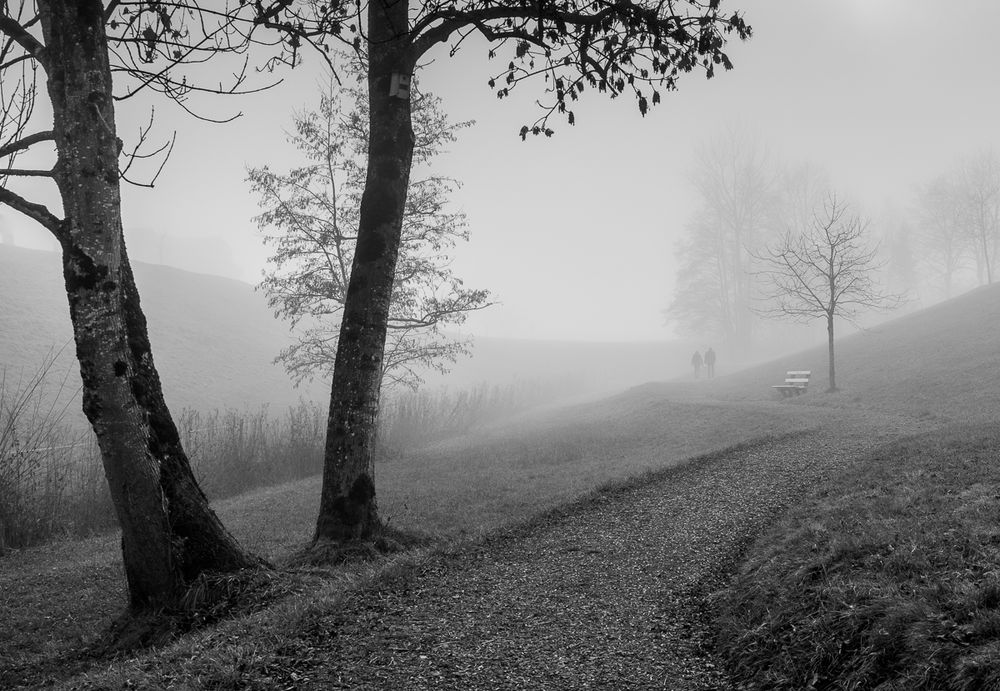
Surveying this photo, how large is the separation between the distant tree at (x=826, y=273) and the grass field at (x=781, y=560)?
8.24 m

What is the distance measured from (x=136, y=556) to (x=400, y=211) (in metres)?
4.59

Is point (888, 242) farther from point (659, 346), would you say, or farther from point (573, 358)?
point (573, 358)

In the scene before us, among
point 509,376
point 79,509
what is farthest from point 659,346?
point 79,509

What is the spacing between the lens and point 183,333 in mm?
41906

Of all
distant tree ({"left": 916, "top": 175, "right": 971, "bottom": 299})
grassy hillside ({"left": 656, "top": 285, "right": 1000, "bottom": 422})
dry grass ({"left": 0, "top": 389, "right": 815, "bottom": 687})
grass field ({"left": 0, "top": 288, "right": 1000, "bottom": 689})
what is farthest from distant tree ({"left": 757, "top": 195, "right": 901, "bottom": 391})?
dry grass ({"left": 0, "top": 389, "right": 815, "bottom": 687})

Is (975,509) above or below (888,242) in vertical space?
below

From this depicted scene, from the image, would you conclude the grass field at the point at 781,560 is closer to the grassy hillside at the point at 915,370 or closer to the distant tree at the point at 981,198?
the grassy hillside at the point at 915,370

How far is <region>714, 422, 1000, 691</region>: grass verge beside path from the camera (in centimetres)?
338

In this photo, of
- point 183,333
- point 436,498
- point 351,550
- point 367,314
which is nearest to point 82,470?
point 436,498

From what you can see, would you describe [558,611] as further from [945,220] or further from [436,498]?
[945,220]

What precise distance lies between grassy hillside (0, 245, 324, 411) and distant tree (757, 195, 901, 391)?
24906 millimetres

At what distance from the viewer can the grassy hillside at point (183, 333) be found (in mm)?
32688

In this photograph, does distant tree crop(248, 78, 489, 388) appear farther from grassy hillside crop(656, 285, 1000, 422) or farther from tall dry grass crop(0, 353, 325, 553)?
grassy hillside crop(656, 285, 1000, 422)

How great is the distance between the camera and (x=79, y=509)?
10797mm
